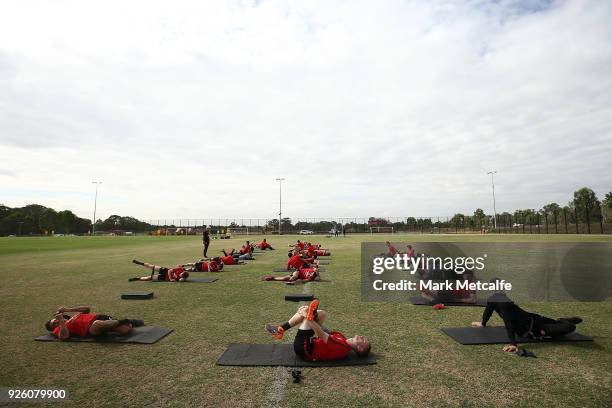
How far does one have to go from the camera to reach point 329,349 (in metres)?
5.26

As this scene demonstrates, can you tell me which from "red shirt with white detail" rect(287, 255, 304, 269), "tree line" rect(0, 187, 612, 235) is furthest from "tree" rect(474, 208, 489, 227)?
"red shirt with white detail" rect(287, 255, 304, 269)

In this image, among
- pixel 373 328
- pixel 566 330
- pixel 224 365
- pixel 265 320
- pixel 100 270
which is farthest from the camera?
pixel 100 270

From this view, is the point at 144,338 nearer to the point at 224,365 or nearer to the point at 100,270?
the point at 224,365

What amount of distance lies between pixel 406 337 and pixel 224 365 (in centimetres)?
326


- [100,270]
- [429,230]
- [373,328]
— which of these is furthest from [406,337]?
[429,230]

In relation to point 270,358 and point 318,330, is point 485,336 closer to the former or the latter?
point 318,330

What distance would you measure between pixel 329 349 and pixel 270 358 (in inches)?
35.8

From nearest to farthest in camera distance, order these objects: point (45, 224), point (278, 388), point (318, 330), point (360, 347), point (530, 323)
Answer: point (278, 388)
point (318, 330)
point (360, 347)
point (530, 323)
point (45, 224)

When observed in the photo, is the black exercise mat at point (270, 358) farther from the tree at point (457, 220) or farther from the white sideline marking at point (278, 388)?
the tree at point (457, 220)

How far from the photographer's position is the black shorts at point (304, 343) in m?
5.22

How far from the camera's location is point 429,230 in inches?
3526

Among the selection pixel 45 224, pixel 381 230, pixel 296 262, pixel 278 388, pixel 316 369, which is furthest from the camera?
pixel 45 224

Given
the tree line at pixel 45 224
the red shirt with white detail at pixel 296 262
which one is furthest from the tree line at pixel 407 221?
the red shirt with white detail at pixel 296 262

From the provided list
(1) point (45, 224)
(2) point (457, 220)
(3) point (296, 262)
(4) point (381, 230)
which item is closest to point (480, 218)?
(2) point (457, 220)
